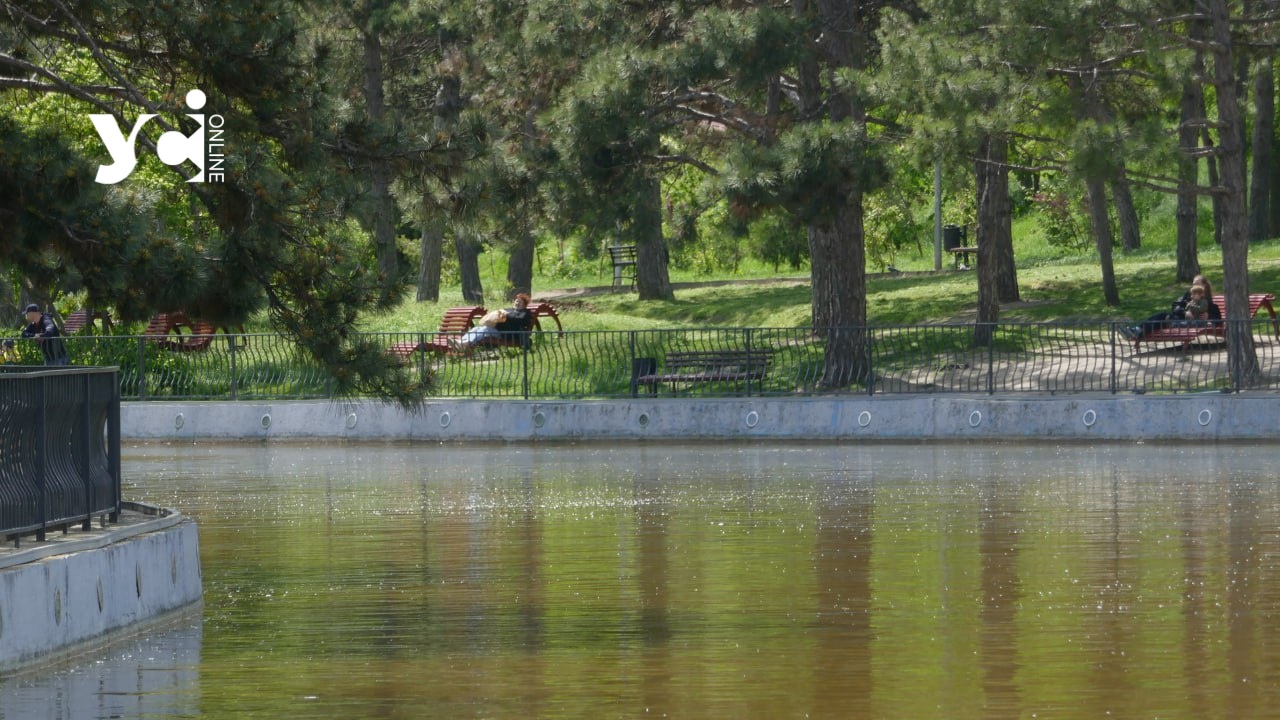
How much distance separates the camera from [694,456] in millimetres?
27562

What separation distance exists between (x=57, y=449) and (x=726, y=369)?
67.5ft

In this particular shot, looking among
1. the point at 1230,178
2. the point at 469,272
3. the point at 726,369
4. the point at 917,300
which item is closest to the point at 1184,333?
the point at 1230,178

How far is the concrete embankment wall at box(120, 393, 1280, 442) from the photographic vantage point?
91.1 ft

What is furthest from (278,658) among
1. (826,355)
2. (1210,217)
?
(1210,217)

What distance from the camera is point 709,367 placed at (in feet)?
105

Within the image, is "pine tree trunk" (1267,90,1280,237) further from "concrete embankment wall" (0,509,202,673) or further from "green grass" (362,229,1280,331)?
"concrete embankment wall" (0,509,202,673)

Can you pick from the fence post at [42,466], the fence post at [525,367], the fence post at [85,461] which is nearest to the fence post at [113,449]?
the fence post at [85,461]

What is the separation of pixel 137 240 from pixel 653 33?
2140 cm

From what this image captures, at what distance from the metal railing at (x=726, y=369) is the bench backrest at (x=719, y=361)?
3.4 inches

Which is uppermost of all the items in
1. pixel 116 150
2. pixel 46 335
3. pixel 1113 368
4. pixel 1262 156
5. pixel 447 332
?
pixel 1262 156

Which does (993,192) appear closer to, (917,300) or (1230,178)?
(917,300)

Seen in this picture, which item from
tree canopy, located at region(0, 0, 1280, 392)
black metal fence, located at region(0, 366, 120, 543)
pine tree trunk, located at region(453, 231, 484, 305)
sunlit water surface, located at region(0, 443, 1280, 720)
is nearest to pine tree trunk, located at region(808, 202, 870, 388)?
tree canopy, located at region(0, 0, 1280, 392)

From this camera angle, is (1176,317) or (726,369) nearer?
(726,369)

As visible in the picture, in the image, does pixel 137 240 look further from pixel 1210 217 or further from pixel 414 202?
pixel 1210 217
